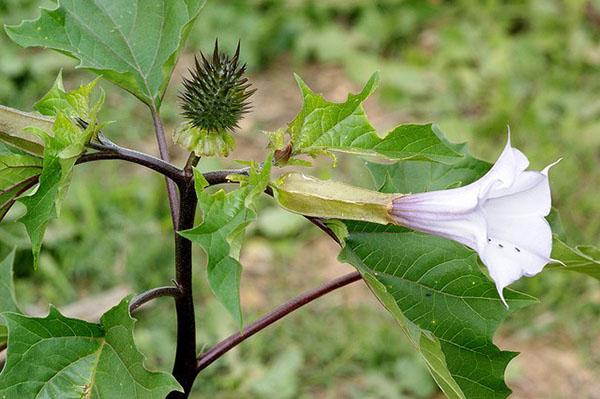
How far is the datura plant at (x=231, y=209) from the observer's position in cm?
101

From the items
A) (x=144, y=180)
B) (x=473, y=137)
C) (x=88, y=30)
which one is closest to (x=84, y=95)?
(x=88, y=30)

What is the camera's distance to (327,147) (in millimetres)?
1128

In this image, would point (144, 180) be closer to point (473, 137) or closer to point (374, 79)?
point (473, 137)

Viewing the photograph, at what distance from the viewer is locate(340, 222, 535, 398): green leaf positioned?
1.21 metres

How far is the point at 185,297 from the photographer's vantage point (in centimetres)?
123

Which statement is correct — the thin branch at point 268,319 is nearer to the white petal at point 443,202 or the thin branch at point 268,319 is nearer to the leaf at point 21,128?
the white petal at point 443,202

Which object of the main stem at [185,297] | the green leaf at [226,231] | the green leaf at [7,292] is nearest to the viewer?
the green leaf at [226,231]

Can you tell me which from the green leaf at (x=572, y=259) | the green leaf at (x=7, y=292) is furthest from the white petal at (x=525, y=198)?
the green leaf at (x=7, y=292)

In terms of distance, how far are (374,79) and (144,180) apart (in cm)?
232

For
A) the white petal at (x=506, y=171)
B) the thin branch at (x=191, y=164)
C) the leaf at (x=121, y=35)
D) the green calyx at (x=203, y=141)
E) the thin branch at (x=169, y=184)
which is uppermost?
the leaf at (x=121, y=35)

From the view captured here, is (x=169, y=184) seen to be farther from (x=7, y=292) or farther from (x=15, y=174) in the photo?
(x=7, y=292)

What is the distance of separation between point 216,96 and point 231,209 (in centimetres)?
20

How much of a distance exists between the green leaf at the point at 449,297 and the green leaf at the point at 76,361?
0.30 m

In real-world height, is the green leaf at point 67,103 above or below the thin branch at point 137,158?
above
